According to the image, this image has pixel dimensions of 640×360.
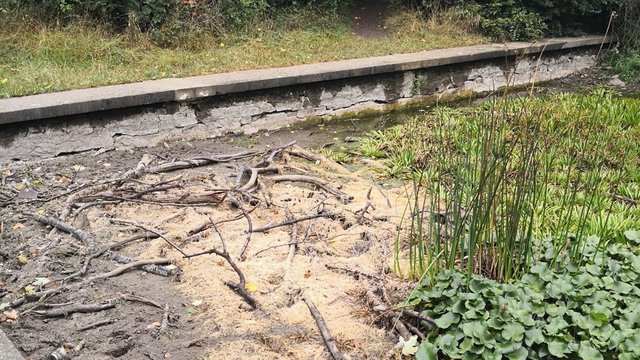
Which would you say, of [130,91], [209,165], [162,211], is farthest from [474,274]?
[130,91]

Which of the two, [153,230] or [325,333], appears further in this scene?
Result: [153,230]

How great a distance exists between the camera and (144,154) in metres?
5.77

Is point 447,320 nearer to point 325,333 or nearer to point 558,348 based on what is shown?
point 558,348

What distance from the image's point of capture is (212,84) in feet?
21.0

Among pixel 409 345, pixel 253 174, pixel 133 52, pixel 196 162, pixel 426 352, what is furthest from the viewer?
pixel 133 52

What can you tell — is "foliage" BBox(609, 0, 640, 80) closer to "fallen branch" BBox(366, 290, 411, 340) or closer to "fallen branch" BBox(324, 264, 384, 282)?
"fallen branch" BBox(324, 264, 384, 282)

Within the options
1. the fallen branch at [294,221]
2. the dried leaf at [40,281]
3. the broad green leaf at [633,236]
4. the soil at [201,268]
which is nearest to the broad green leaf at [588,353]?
the soil at [201,268]

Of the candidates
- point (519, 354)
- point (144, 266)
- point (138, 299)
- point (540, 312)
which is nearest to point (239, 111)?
point (144, 266)

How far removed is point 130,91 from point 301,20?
4.36 metres

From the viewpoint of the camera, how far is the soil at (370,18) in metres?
10.5

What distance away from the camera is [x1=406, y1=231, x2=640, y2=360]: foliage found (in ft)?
8.50

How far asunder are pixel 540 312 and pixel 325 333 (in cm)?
97

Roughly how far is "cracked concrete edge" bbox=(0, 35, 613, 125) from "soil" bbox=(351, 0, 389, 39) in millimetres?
1866

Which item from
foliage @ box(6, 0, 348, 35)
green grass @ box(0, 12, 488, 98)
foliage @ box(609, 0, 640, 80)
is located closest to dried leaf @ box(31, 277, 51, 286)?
green grass @ box(0, 12, 488, 98)
